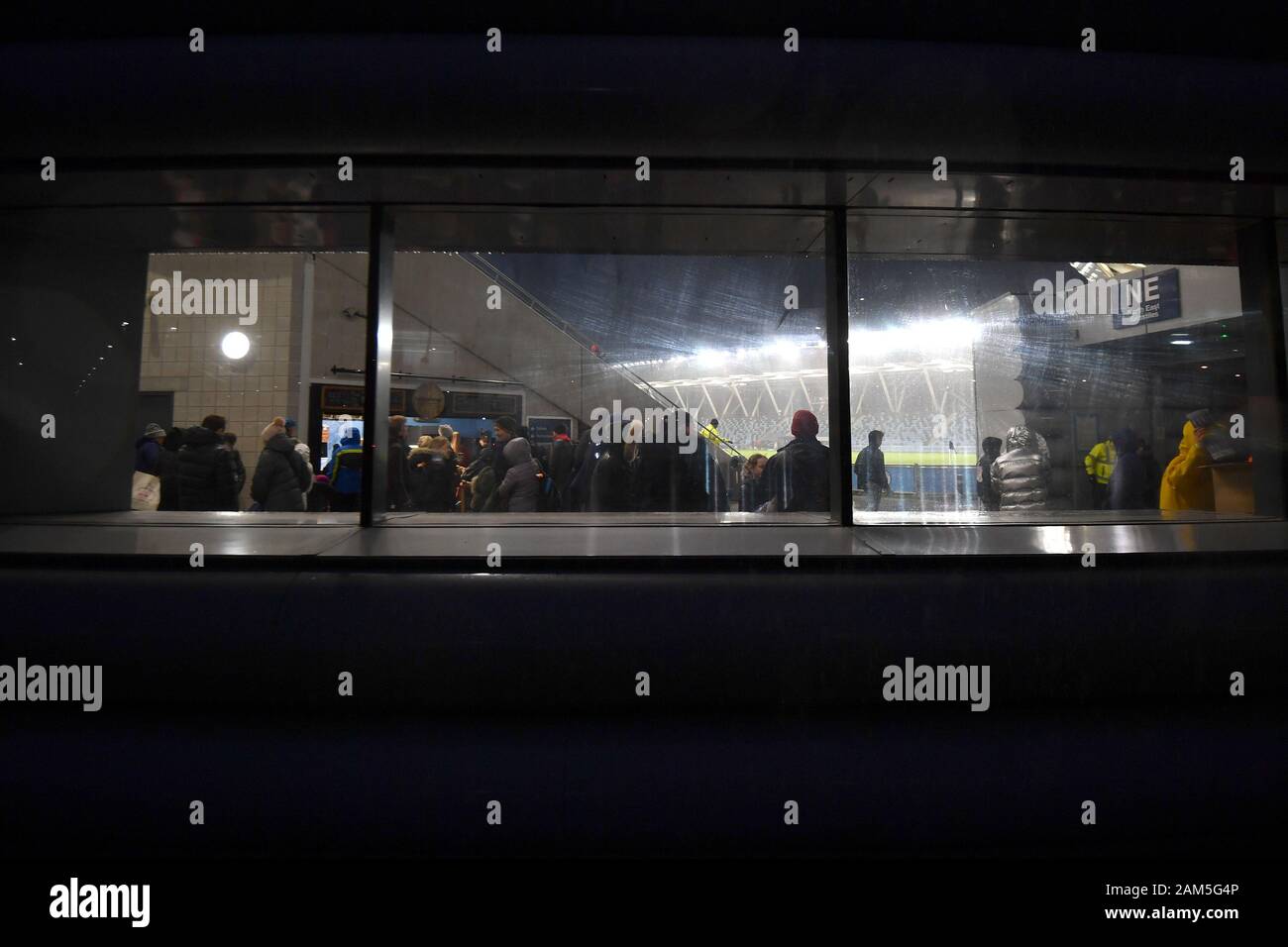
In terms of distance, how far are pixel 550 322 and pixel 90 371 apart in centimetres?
308

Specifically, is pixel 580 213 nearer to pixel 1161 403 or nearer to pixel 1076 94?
pixel 1076 94

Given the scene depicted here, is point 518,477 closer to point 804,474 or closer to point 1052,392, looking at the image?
point 804,474

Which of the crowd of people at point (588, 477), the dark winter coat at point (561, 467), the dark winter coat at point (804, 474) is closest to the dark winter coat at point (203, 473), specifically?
the crowd of people at point (588, 477)

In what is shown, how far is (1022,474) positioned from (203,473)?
15.9 feet

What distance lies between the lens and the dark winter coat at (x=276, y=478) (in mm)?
3873

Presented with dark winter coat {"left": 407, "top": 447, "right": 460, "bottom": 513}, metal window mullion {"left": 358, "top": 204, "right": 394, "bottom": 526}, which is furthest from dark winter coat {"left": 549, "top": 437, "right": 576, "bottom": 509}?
metal window mullion {"left": 358, "top": 204, "right": 394, "bottom": 526}

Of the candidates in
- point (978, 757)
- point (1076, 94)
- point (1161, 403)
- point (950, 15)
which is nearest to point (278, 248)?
point (950, 15)

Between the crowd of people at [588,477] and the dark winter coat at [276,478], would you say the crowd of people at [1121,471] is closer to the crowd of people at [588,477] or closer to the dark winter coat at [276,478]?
the crowd of people at [588,477]

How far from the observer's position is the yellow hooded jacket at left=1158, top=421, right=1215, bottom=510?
333 cm

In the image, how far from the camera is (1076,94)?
200 cm

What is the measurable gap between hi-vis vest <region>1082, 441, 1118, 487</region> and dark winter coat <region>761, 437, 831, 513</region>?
2.31 m

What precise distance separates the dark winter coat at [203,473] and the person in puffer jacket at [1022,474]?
460 centimetres

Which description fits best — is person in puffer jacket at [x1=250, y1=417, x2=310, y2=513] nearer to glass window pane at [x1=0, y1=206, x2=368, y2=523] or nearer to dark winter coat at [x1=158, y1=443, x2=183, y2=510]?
glass window pane at [x1=0, y1=206, x2=368, y2=523]
